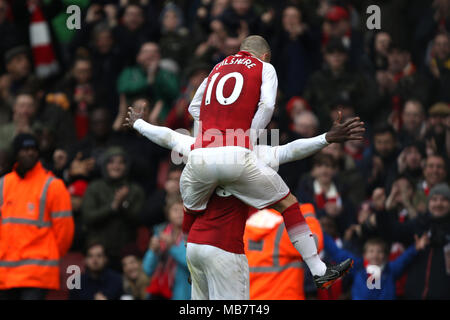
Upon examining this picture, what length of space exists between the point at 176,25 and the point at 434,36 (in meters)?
4.23

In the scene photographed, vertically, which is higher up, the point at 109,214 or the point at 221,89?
the point at 221,89

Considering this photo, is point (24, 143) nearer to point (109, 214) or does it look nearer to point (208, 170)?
point (109, 214)

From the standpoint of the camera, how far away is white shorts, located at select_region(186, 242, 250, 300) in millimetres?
9422

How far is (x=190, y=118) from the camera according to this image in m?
15.6

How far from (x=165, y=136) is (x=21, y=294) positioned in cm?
325

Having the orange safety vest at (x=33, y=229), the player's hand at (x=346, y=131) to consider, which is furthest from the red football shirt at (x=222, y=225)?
the orange safety vest at (x=33, y=229)

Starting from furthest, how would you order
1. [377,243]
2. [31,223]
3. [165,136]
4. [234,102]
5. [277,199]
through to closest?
[377,243] < [31,223] < [165,136] < [277,199] < [234,102]

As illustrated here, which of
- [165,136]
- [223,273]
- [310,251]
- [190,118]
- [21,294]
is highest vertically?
[190,118]

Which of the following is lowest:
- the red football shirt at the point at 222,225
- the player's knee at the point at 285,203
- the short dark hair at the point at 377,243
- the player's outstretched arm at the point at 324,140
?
the short dark hair at the point at 377,243

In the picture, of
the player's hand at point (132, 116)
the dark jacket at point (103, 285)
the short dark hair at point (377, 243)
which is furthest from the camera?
the dark jacket at point (103, 285)

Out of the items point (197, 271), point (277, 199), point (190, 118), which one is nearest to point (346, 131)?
point (277, 199)

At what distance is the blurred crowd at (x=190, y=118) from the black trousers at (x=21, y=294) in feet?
3.95

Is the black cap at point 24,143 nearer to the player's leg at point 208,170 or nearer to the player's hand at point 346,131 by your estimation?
the player's leg at point 208,170

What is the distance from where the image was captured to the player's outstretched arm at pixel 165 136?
381 inches
